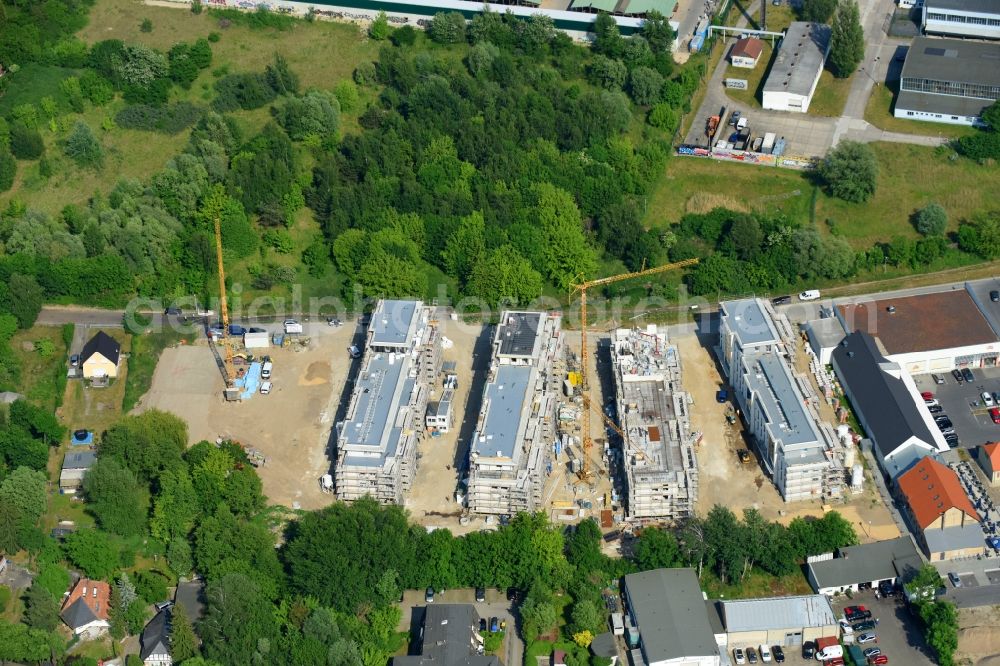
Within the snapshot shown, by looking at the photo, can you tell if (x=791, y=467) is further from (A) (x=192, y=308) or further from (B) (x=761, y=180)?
(A) (x=192, y=308)

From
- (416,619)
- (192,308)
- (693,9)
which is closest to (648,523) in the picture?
(416,619)

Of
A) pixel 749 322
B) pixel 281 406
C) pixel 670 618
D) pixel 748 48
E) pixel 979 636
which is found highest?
pixel 748 48

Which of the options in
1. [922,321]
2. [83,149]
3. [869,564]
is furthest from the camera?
[83,149]

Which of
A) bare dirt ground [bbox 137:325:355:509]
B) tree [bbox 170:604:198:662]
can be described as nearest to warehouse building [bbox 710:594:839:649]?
bare dirt ground [bbox 137:325:355:509]

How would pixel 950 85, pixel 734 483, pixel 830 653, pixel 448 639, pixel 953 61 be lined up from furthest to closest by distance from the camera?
pixel 953 61 → pixel 950 85 → pixel 734 483 → pixel 448 639 → pixel 830 653

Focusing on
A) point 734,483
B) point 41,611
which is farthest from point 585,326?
point 41,611

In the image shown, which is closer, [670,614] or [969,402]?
[670,614]

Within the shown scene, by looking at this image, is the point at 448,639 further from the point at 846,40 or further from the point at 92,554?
the point at 846,40
